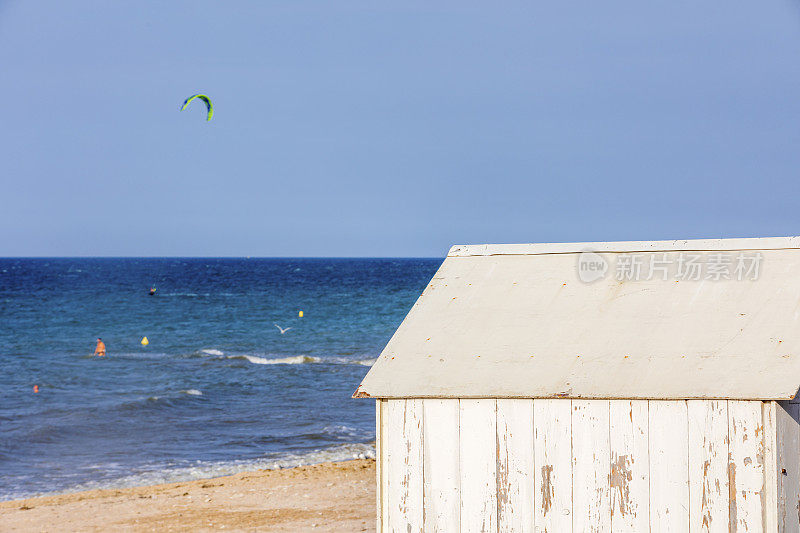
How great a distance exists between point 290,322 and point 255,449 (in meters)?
33.8

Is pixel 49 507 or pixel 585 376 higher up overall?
pixel 585 376

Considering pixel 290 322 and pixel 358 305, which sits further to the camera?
pixel 358 305

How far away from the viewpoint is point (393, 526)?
587 centimetres

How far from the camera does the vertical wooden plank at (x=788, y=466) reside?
17.1 feet

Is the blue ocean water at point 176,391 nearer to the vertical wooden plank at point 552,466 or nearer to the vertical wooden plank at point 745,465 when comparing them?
the vertical wooden plank at point 552,466

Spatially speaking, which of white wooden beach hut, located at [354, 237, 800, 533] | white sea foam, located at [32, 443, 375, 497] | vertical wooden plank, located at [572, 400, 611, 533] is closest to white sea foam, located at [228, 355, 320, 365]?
white sea foam, located at [32, 443, 375, 497]

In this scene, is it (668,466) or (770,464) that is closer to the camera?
(770,464)

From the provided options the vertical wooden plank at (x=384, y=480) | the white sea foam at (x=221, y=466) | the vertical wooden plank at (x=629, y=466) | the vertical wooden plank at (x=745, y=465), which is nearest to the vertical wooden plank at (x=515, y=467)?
the vertical wooden plank at (x=629, y=466)

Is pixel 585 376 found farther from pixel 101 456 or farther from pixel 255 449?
pixel 101 456

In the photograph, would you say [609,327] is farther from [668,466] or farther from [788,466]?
[788,466]

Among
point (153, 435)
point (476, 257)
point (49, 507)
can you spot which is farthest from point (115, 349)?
point (476, 257)

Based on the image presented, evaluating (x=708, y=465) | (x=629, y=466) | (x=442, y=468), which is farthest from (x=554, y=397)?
(x=708, y=465)

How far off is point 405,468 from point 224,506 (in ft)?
23.0

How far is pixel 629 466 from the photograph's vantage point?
5465mm
